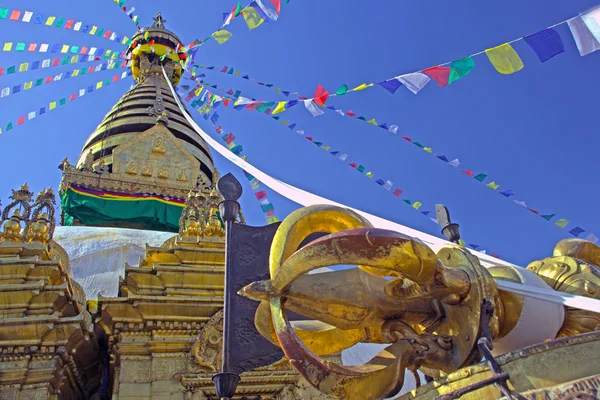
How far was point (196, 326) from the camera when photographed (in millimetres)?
7055

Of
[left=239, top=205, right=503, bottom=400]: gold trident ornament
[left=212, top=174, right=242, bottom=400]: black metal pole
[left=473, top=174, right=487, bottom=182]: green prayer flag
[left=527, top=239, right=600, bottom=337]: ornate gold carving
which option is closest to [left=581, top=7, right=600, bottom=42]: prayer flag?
[left=527, top=239, right=600, bottom=337]: ornate gold carving

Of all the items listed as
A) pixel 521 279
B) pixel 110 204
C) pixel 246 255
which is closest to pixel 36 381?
pixel 246 255

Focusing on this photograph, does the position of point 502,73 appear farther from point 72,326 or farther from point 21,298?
point 21,298

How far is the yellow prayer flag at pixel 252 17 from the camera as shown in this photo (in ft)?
27.8

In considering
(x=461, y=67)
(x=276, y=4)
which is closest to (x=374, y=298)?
(x=461, y=67)

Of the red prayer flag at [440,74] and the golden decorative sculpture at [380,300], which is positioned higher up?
the red prayer flag at [440,74]

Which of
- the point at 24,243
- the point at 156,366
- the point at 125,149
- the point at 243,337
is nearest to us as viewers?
the point at 243,337

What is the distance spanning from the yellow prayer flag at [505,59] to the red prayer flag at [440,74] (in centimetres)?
68

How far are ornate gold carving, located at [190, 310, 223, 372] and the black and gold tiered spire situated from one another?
6448 mm

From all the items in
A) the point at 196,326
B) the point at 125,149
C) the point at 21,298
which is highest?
the point at 125,149

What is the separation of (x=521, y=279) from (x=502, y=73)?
250 cm

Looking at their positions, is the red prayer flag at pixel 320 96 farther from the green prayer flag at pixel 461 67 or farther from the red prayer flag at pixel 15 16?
the red prayer flag at pixel 15 16

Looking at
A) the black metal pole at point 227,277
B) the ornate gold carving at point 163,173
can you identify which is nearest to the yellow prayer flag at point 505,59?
the black metal pole at point 227,277

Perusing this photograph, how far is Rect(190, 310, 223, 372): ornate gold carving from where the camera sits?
266 inches
